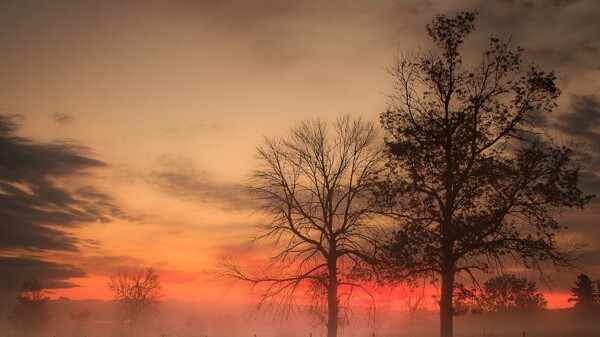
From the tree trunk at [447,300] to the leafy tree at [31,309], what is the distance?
88.7 metres

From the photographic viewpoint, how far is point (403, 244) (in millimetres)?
19656

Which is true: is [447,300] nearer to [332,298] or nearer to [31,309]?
[332,298]

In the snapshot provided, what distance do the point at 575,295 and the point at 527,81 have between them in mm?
78947

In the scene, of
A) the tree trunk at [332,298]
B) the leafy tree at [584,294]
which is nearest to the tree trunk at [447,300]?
the tree trunk at [332,298]

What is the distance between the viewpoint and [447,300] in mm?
20156

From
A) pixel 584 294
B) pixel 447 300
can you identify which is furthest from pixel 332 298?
pixel 584 294

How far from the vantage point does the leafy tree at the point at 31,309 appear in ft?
289

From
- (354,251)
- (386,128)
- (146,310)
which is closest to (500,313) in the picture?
(146,310)

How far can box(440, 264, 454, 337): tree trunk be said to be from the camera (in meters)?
19.9

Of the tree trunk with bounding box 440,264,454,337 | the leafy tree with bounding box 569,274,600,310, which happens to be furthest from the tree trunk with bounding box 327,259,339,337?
the leafy tree with bounding box 569,274,600,310

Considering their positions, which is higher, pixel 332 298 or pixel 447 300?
pixel 447 300

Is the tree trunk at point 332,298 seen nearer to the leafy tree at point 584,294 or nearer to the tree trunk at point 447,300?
the tree trunk at point 447,300

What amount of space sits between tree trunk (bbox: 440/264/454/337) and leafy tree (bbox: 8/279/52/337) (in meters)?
88.7

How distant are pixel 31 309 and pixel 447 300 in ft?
295
